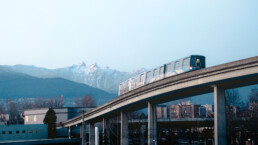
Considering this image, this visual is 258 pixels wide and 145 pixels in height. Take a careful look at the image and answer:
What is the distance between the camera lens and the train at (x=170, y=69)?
56.1m

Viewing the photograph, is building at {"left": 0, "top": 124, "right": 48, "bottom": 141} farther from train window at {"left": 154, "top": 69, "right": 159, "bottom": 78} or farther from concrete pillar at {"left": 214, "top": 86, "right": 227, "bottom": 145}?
concrete pillar at {"left": 214, "top": 86, "right": 227, "bottom": 145}

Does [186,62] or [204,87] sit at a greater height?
[186,62]

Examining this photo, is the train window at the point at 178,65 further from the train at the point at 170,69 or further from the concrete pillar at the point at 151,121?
the concrete pillar at the point at 151,121

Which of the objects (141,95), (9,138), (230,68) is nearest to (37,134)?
(9,138)

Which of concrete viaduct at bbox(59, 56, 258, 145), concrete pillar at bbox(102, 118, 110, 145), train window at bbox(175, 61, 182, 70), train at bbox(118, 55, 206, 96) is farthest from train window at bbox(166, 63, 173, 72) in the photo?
concrete pillar at bbox(102, 118, 110, 145)

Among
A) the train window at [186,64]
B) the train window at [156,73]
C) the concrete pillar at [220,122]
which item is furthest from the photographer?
the train window at [156,73]

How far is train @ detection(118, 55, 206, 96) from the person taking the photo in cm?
5606

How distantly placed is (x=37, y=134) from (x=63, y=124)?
32.9 ft

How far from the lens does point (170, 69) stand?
6025 cm

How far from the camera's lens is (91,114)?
8962 cm

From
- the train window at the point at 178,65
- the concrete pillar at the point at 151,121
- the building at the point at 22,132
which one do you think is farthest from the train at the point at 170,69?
the building at the point at 22,132

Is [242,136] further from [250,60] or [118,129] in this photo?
[250,60]

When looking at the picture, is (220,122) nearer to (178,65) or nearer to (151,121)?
(178,65)

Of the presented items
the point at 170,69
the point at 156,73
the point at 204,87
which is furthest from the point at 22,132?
the point at 204,87
